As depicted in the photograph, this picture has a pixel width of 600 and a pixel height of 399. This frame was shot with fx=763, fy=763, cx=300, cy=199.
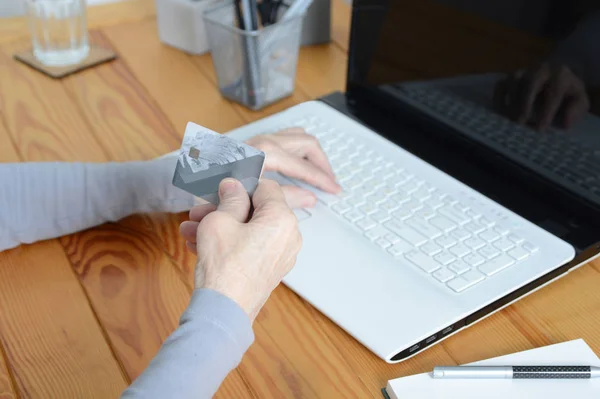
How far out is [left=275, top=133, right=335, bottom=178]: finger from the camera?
3.15 feet

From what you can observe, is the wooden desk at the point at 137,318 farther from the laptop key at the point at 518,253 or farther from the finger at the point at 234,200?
the finger at the point at 234,200

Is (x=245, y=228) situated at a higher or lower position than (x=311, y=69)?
higher

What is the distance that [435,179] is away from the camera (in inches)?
38.1

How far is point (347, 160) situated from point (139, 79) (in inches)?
17.7

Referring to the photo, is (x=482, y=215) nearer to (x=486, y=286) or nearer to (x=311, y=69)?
(x=486, y=286)

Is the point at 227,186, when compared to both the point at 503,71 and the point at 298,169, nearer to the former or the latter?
the point at 298,169

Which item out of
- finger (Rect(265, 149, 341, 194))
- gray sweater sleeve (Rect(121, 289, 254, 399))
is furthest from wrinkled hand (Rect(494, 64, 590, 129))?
gray sweater sleeve (Rect(121, 289, 254, 399))

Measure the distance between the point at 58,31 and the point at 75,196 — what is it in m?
0.51

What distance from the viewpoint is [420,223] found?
888mm

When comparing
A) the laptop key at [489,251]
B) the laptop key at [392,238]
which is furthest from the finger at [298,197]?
the laptop key at [489,251]

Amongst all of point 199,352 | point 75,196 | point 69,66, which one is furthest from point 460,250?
point 69,66

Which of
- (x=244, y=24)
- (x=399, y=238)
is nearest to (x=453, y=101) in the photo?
(x=399, y=238)

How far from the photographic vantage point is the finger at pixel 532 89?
2.88ft

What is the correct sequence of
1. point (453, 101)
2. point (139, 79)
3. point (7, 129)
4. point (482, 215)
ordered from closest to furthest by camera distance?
1. point (482, 215)
2. point (453, 101)
3. point (7, 129)
4. point (139, 79)
